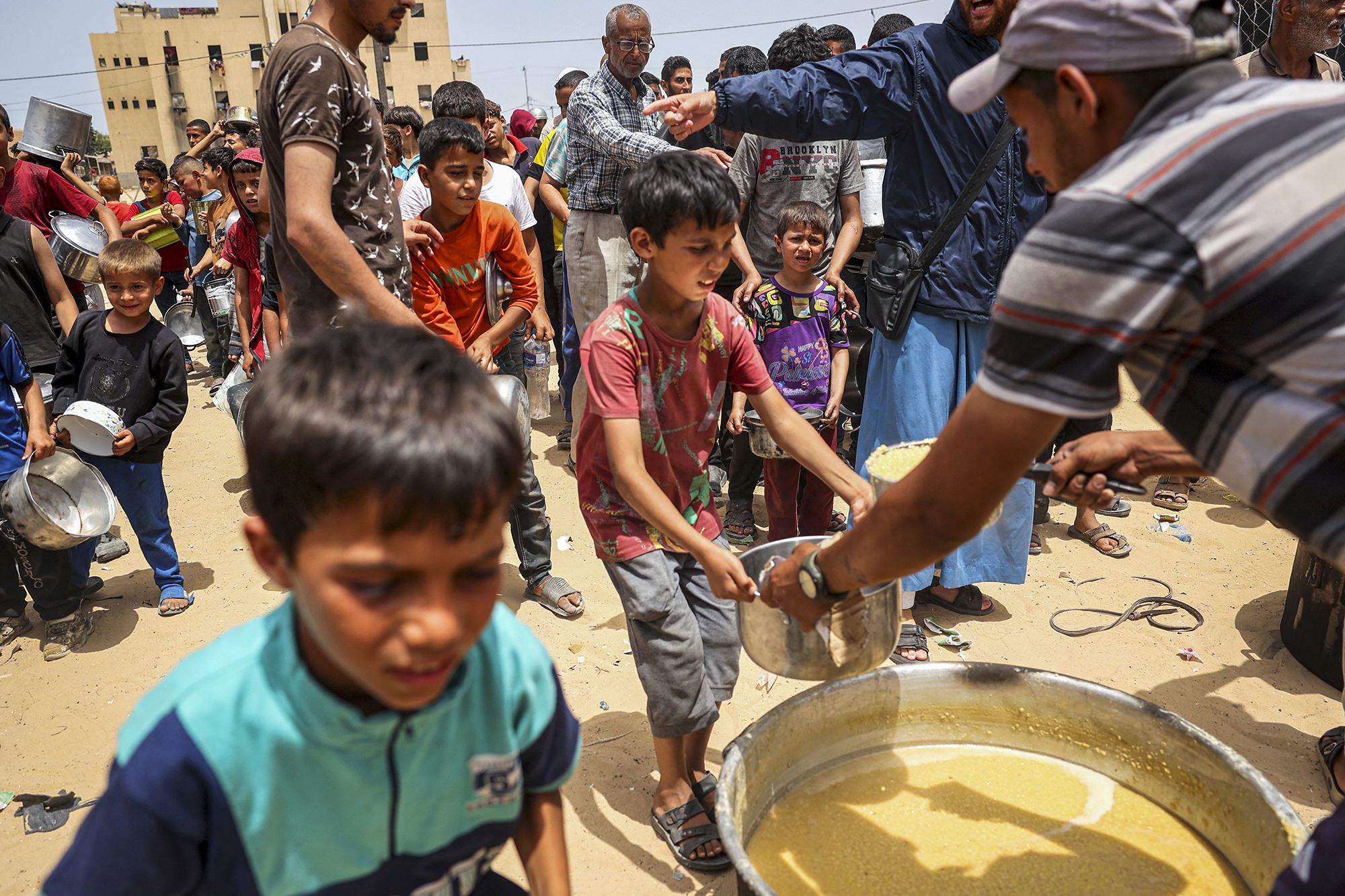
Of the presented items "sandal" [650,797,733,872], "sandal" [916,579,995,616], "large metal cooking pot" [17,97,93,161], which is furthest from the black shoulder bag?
"large metal cooking pot" [17,97,93,161]

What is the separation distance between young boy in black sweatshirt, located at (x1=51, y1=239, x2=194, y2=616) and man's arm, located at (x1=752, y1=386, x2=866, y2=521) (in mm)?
2819

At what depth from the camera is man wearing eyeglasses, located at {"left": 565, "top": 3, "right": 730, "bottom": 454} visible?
4445 mm

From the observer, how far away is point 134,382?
3871 millimetres

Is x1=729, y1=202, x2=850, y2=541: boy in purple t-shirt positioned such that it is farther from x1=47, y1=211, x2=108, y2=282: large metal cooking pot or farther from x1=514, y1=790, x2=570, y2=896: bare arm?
x1=47, y1=211, x2=108, y2=282: large metal cooking pot

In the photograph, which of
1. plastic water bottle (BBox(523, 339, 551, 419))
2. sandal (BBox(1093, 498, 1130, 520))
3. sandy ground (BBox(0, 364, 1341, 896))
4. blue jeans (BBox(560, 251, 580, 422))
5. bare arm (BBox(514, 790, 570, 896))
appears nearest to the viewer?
bare arm (BBox(514, 790, 570, 896))

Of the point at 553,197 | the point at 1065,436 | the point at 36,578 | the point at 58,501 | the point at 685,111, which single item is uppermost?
the point at 685,111

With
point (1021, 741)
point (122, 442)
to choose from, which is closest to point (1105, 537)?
point (1021, 741)

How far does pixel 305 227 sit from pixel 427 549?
1.73 meters

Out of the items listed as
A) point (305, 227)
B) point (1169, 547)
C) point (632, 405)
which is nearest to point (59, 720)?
point (305, 227)

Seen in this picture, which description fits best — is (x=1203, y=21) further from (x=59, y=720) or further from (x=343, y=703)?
(x=59, y=720)

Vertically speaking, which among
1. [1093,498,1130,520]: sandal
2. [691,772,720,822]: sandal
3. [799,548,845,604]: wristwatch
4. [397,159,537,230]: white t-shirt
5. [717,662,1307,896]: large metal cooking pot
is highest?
[397,159,537,230]: white t-shirt

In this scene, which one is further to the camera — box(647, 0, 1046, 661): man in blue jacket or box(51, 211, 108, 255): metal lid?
box(51, 211, 108, 255): metal lid

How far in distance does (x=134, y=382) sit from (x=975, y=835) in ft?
12.6

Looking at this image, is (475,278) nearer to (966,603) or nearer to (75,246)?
(966,603)
